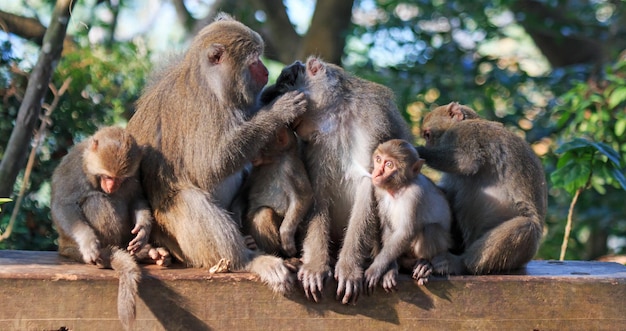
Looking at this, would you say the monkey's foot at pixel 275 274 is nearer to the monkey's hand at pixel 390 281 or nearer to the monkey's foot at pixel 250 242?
the monkey's foot at pixel 250 242

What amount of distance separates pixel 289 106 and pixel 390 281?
1.09 m

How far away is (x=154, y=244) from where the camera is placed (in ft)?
14.6

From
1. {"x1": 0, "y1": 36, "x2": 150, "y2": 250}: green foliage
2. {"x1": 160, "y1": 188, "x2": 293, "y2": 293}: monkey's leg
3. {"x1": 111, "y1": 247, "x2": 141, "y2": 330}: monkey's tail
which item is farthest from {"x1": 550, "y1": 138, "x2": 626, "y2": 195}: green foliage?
{"x1": 0, "y1": 36, "x2": 150, "y2": 250}: green foliage

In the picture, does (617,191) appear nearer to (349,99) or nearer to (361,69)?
(361,69)

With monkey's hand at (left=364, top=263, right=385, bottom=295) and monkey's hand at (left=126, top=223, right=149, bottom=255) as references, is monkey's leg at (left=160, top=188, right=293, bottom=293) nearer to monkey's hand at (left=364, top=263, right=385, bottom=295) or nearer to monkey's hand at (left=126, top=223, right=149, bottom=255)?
monkey's hand at (left=126, top=223, right=149, bottom=255)

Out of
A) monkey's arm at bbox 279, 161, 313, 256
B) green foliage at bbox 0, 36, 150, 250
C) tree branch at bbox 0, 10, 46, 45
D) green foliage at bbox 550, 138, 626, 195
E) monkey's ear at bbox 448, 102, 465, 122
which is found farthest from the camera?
tree branch at bbox 0, 10, 46, 45

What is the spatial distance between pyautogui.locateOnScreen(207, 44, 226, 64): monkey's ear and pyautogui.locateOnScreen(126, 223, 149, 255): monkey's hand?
1003 millimetres

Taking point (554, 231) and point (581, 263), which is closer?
point (581, 263)

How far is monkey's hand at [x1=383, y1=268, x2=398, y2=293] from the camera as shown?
4.08m

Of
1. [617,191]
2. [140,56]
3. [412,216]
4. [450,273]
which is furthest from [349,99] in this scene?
[617,191]

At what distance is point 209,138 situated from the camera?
4.26 m

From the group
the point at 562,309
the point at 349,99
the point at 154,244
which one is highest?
the point at 349,99

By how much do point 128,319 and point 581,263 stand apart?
2.94 m

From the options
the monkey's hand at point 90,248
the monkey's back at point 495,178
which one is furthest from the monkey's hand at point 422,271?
the monkey's hand at point 90,248
